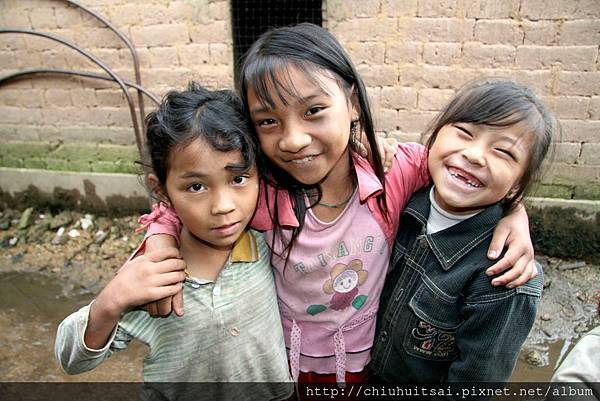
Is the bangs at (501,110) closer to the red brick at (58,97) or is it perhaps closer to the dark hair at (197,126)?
the dark hair at (197,126)

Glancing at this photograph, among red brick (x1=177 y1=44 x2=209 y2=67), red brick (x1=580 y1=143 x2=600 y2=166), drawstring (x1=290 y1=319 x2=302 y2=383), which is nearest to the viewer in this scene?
drawstring (x1=290 y1=319 x2=302 y2=383)

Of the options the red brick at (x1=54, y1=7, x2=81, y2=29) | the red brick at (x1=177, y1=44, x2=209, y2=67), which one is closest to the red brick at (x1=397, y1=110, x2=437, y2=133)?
the red brick at (x1=177, y1=44, x2=209, y2=67)

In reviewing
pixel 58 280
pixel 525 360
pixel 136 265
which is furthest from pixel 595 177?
pixel 58 280

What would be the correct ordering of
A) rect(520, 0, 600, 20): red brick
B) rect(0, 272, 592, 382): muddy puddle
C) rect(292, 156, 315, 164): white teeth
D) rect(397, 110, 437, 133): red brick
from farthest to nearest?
rect(397, 110, 437, 133): red brick, rect(520, 0, 600, 20): red brick, rect(0, 272, 592, 382): muddy puddle, rect(292, 156, 315, 164): white teeth

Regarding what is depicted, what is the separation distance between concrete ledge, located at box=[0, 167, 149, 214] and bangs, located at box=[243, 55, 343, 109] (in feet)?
8.72

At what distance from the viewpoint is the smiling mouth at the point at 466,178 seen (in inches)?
42.3

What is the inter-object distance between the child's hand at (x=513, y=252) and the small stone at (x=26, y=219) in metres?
3.75

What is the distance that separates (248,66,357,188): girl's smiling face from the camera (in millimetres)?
1070

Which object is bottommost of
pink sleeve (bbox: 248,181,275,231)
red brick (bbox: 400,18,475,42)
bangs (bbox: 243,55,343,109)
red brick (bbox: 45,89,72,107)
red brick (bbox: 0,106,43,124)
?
red brick (bbox: 0,106,43,124)

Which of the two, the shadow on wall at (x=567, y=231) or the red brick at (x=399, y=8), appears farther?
the shadow on wall at (x=567, y=231)

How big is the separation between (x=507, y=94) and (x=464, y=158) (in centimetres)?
18

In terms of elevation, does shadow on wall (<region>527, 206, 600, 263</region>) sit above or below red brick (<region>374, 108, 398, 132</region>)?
below

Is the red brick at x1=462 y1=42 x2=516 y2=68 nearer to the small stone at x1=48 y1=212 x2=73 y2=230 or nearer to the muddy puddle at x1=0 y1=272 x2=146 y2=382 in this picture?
the muddy puddle at x1=0 y1=272 x2=146 y2=382

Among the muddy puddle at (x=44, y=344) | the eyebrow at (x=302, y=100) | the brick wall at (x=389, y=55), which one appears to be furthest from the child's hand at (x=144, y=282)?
the brick wall at (x=389, y=55)
